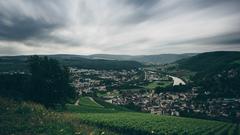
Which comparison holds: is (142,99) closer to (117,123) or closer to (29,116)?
(117,123)

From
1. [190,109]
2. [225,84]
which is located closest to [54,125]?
[190,109]

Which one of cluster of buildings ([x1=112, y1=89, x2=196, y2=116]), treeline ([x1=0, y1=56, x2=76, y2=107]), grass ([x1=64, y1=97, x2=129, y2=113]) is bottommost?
cluster of buildings ([x1=112, y1=89, x2=196, y2=116])

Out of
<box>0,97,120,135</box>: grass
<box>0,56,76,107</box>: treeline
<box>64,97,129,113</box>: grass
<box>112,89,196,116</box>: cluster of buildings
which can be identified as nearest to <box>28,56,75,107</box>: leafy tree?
<box>0,56,76,107</box>: treeline

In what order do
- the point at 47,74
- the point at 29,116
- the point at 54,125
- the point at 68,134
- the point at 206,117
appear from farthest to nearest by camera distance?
the point at 206,117, the point at 47,74, the point at 29,116, the point at 54,125, the point at 68,134

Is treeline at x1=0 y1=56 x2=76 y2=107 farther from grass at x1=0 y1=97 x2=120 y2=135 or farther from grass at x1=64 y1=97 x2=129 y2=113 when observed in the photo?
grass at x1=0 y1=97 x2=120 y2=135

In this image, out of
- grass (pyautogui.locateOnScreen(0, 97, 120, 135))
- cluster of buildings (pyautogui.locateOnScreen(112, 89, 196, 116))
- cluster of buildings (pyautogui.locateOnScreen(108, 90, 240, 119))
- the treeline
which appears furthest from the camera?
cluster of buildings (pyautogui.locateOnScreen(112, 89, 196, 116))

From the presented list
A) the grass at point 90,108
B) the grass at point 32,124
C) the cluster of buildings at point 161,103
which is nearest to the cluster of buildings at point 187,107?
the cluster of buildings at point 161,103

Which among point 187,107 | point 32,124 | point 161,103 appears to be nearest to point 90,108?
point 187,107

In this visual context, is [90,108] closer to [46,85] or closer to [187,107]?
[46,85]
